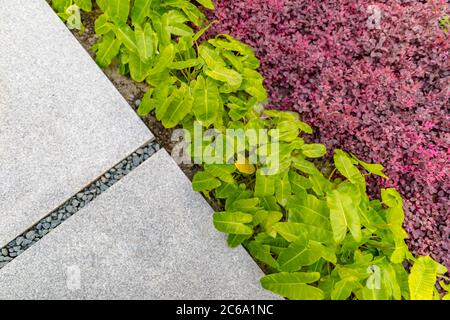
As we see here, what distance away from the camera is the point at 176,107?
7.47ft

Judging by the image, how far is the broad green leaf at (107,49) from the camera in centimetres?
240

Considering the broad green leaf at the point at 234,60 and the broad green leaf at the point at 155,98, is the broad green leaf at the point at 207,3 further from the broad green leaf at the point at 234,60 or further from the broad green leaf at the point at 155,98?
the broad green leaf at the point at 155,98

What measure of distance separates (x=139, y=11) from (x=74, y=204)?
1036 mm

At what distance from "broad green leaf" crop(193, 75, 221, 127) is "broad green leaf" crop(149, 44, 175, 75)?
185mm

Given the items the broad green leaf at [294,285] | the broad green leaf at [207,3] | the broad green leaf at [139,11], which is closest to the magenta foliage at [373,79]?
the broad green leaf at [207,3]

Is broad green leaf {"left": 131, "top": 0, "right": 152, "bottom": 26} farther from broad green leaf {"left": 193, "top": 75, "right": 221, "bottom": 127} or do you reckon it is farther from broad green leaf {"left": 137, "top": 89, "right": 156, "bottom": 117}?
broad green leaf {"left": 193, "top": 75, "right": 221, "bottom": 127}

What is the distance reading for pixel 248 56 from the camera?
2.49 meters

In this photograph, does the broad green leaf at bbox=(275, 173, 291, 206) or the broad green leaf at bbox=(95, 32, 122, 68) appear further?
the broad green leaf at bbox=(95, 32, 122, 68)

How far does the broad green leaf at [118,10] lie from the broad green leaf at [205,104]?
54cm

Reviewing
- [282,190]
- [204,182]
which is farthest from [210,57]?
[282,190]

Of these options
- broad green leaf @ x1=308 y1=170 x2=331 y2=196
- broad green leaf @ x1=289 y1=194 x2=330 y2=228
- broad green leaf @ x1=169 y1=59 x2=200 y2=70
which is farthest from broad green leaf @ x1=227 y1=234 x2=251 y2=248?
broad green leaf @ x1=169 y1=59 x2=200 y2=70

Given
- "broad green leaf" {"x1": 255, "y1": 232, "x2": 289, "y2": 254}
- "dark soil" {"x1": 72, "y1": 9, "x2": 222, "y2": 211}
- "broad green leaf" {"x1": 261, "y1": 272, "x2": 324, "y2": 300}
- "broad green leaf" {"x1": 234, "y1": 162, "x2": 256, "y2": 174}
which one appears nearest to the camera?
"broad green leaf" {"x1": 261, "y1": 272, "x2": 324, "y2": 300}

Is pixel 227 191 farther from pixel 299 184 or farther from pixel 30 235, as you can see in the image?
pixel 30 235

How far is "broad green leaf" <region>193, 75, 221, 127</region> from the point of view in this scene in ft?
7.39
